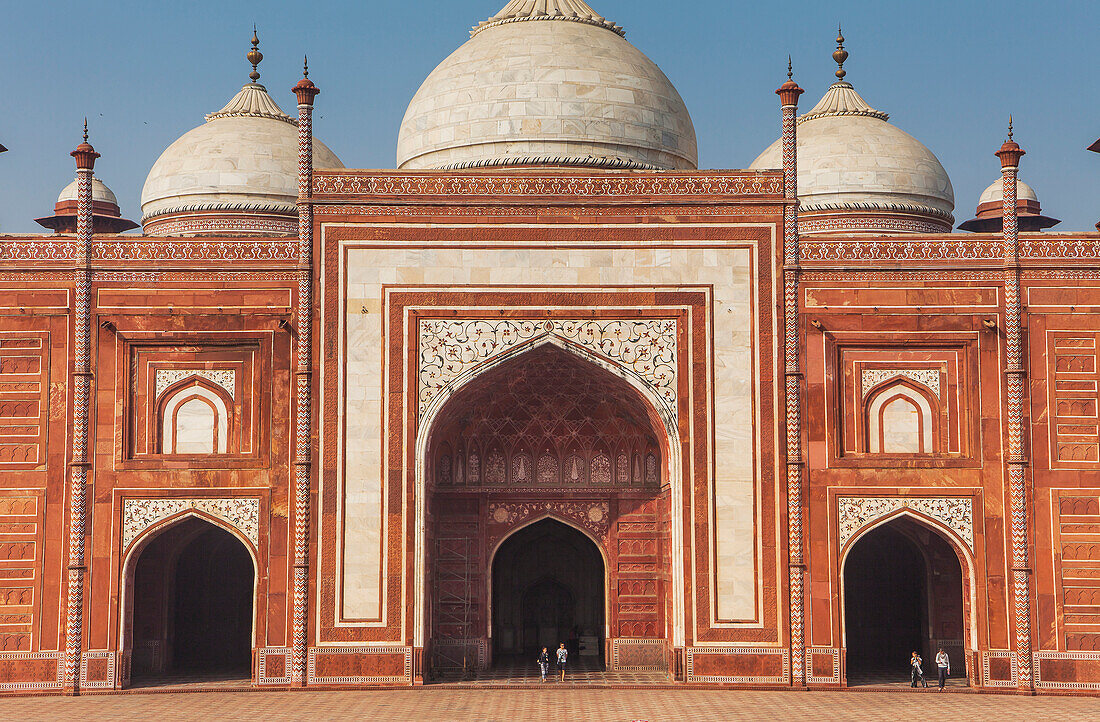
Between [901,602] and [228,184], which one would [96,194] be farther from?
[901,602]

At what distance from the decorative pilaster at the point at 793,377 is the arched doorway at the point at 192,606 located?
6.11m

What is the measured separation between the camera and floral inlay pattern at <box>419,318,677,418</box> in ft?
47.1

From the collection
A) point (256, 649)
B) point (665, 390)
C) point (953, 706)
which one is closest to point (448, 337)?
point (665, 390)

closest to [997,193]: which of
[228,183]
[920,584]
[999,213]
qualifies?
[999,213]

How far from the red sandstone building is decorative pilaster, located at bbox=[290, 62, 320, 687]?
31 mm

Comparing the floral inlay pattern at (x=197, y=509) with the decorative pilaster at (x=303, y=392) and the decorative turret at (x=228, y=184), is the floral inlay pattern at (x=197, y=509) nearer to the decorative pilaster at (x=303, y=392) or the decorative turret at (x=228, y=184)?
the decorative pilaster at (x=303, y=392)

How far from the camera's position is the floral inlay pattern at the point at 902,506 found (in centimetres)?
1414

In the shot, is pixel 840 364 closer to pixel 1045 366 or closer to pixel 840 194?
pixel 1045 366

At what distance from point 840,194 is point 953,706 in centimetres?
820

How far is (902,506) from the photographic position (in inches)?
557

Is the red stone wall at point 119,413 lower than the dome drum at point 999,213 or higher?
lower

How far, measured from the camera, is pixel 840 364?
1438 centimetres

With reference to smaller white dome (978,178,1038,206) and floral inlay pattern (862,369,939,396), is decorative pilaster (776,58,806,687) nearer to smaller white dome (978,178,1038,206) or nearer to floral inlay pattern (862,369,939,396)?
floral inlay pattern (862,369,939,396)

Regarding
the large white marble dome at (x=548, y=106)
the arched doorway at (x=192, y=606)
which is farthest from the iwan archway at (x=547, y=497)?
the large white marble dome at (x=548, y=106)
